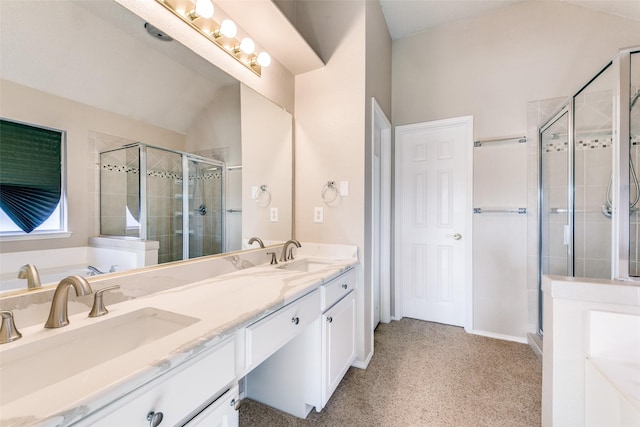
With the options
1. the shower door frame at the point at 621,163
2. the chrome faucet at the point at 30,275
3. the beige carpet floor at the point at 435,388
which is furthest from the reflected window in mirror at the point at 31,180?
the shower door frame at the point at 621,163

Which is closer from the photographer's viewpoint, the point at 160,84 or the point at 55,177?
the point at 55,177

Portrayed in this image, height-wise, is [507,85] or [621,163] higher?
[507,85]

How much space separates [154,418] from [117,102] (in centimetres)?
110

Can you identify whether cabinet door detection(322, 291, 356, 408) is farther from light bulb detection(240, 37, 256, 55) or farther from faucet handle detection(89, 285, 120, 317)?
light bulb detection(240, 37, 256, 55)

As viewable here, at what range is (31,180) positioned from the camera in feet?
2.78

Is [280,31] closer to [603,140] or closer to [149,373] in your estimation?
[149,373]

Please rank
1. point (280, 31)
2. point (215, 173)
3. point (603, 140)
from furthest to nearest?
point (603, 140) → point (280, 31) → point (215, 173)

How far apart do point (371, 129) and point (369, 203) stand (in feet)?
1.90

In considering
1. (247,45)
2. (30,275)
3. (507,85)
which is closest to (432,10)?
(507,85)

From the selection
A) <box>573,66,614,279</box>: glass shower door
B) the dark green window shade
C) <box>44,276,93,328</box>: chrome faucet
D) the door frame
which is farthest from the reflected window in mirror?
<box>573,66,614,279</box>: glass shower door

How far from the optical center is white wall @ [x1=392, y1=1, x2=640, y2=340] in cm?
229

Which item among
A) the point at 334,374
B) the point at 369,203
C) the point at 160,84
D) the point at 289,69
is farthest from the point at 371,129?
the point at 334,374

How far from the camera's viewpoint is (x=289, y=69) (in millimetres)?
2129

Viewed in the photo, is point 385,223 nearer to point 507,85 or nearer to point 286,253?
point 286,253
